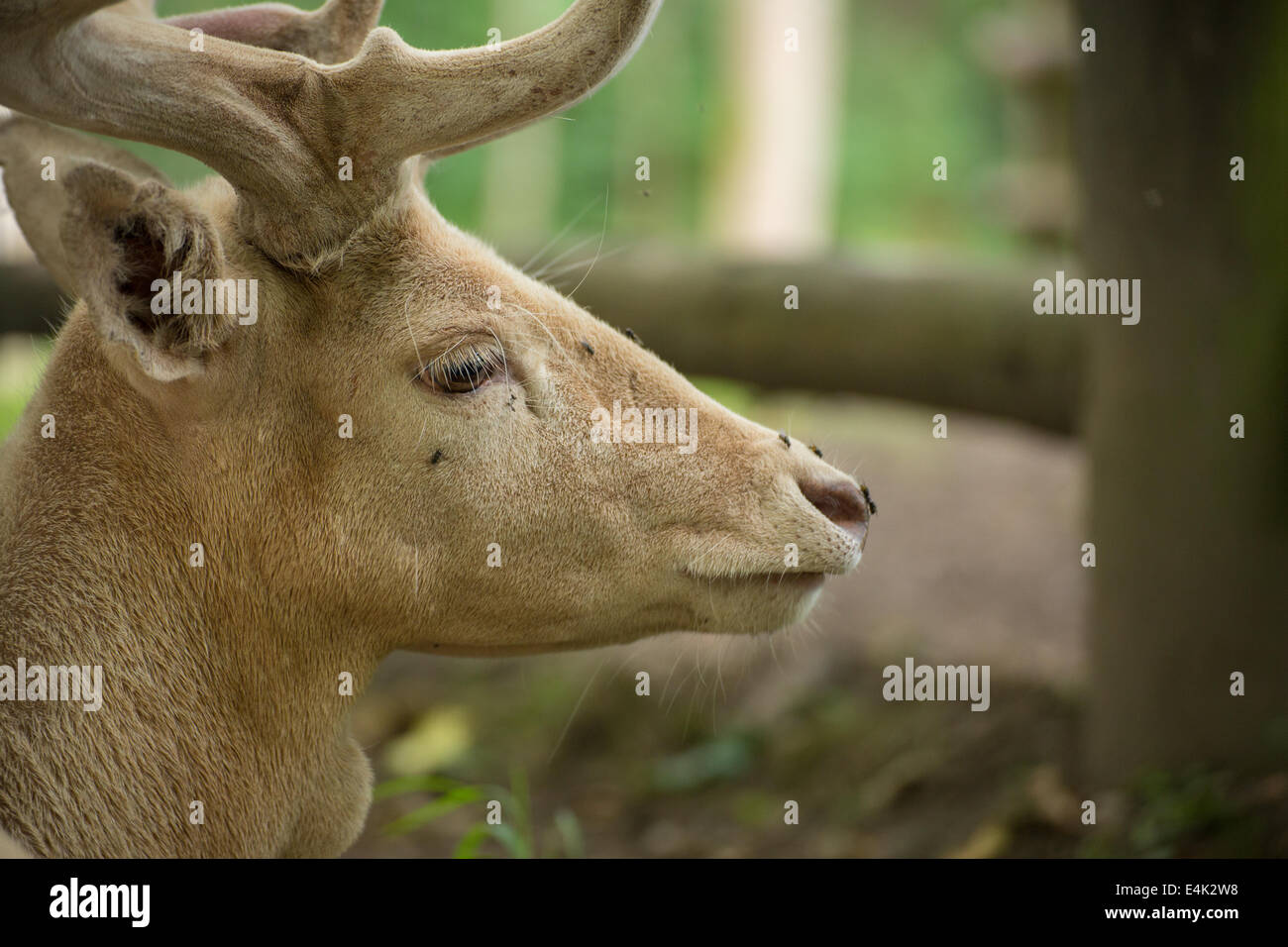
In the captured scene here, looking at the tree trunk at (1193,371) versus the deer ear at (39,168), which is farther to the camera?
the tree trunk at (1193,371)

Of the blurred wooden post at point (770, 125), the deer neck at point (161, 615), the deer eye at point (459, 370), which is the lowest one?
the deer neck at point (161, 615)

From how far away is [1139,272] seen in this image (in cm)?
492

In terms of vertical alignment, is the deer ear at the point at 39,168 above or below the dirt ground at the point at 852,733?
above

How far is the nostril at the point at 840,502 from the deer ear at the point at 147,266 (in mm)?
1365

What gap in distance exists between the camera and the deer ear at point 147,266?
8.57ft

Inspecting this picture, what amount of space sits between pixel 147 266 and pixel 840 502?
1.63 meters

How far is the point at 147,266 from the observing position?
2709mm

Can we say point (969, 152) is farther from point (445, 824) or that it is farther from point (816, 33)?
point (445, 824)

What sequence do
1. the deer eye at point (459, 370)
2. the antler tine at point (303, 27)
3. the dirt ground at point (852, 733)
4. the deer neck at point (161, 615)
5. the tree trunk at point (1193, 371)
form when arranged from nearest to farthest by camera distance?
the deer neck at point (161, 615) < the deer eye at point (459, 370) < the antler tine at point (303, 27) < the tree trunk at point (1193, 371) < the dirt ground at point (852, 733)

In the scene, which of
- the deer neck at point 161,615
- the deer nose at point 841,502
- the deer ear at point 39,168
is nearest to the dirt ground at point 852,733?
the deer neck at point 161,615

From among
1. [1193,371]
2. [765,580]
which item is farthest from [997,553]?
[765,580]

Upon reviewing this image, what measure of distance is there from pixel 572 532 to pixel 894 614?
183 inches

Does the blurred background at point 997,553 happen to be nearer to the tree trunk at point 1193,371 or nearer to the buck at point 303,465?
the tree trunk at point 1193,371

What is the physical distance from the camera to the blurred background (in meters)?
4.75
